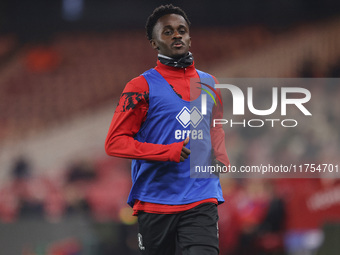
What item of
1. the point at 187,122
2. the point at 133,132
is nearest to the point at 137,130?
the point at 133,132

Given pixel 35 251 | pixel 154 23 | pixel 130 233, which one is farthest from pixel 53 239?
pixel 154 23

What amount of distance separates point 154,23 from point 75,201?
3395mm

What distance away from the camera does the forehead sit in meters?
2.25

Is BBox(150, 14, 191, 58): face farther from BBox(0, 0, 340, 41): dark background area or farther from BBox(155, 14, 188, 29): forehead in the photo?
BBox(0, 0, 340, 41): dark background area

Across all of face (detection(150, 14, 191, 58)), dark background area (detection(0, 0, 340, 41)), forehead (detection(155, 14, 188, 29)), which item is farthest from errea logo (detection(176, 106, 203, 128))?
dark background area (detection(0, 0, 340, 41))

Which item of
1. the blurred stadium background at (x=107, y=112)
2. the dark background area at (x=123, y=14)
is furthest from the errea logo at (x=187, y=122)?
the dark background area at (x=123, y=14)

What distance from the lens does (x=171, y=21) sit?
226cm

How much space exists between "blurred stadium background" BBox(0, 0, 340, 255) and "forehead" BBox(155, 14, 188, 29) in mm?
3160

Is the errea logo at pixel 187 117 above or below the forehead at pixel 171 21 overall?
below

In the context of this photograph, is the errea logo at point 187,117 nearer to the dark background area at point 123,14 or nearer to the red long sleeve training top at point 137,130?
the red long sleeve training top at point 137,130

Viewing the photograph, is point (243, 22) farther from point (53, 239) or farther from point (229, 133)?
point (53, 239)

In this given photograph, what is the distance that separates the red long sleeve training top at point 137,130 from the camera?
2047 millimetres

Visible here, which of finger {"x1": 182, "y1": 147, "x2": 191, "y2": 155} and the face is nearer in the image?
finger {"x1": 182, "y1": 147, "x2": 191, "y2": 155}

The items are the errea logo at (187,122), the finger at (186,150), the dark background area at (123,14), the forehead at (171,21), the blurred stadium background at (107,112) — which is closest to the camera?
the finger at (186,150)
